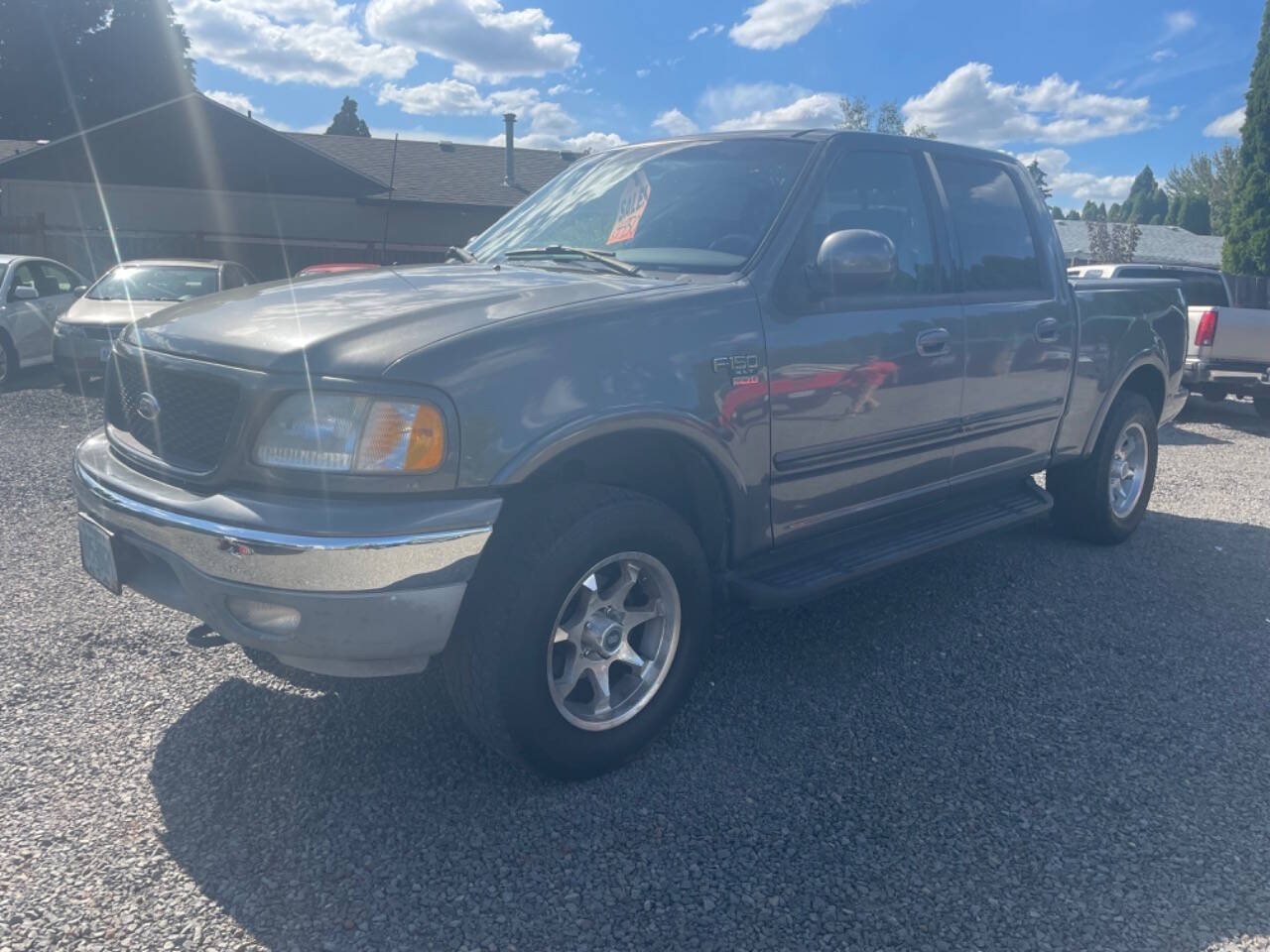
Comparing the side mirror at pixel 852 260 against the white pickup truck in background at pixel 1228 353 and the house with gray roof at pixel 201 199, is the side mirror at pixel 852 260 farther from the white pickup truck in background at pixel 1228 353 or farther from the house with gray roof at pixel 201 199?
the house with gray roof at pixel 201 199

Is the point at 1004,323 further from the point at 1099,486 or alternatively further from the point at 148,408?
the point at 148,408

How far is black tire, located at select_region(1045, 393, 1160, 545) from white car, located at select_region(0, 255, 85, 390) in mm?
11208

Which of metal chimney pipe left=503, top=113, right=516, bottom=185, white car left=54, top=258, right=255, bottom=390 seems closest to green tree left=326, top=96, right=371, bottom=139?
metal chimney pipe left=503, top=113, right=516, bottom=185

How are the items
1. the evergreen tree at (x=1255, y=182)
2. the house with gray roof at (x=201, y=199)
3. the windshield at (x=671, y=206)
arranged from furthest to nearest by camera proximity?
the evergreen tree at (x=1255, y=182) < the house with gray roof at (x=201, y=199) < the windshield at (x=671, y=206)

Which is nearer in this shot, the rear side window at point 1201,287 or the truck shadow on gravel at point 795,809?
the truck shadow on gravel at point 795,809

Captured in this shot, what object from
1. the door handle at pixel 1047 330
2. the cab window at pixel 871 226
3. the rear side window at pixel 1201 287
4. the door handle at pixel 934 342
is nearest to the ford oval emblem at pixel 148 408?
the cab window at pixel 871 226

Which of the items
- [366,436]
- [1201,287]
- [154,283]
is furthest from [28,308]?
[1201,287]

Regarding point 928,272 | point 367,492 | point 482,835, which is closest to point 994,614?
point 928,272

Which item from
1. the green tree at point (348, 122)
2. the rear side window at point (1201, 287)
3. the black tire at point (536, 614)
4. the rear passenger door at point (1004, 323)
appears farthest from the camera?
the green tree at point (348, 122)

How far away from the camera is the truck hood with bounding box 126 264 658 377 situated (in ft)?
9.04

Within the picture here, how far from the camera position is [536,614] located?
2.82 m

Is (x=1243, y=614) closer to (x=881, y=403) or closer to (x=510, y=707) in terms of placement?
(x=881, y=403)

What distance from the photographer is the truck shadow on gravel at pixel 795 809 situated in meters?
2.52

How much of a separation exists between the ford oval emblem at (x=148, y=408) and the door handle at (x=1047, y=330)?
12.0 feet
